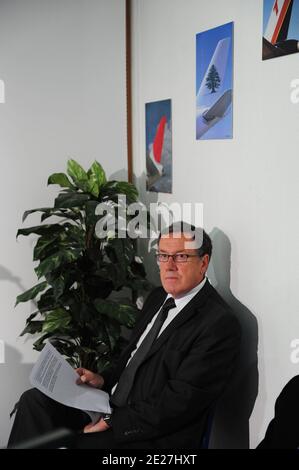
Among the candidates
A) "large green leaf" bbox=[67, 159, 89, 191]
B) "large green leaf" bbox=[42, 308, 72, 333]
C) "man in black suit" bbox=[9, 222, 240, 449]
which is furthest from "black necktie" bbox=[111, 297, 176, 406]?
"large green leaf" bbox=[67, 159, 89, 191]

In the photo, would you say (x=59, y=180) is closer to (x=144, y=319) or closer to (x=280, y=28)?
(x=144, y=319)

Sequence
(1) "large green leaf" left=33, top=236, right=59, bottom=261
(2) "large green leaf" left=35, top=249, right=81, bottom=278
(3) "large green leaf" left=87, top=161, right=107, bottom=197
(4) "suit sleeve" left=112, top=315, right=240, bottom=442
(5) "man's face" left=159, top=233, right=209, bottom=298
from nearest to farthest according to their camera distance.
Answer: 1. (4) "suit sleeve" left=112, top=315, right=240, bottom=442
2. (5) "man's face" left=159, top=233, right=209, bottom=298
3. (2) "large green leaf" left=35, top=249, right=81, bottom=278
4. (1) "large green leaf" left=33, top=236, right=59, bottom=261
5. (3) "large green leaf" left=87, top=161, right=107, bottom=197

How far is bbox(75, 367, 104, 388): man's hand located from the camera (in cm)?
263

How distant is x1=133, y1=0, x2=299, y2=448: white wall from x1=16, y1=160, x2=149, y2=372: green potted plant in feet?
1.41

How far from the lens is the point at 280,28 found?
223 centimetres

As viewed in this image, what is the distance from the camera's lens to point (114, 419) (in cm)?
236

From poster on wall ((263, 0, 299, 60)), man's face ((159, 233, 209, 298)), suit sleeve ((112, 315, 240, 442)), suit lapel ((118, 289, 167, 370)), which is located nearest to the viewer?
poster on wall ((263, 0, 299, 60))

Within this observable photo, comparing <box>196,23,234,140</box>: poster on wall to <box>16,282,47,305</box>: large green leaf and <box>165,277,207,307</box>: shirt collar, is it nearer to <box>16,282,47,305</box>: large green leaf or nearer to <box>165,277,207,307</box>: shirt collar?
<box>165,277,207,307</box>: shirt collar

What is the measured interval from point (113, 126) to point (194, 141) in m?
0.80

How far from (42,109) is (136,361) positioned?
159cm

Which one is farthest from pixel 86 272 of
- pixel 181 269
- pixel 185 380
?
pixel 185 380
